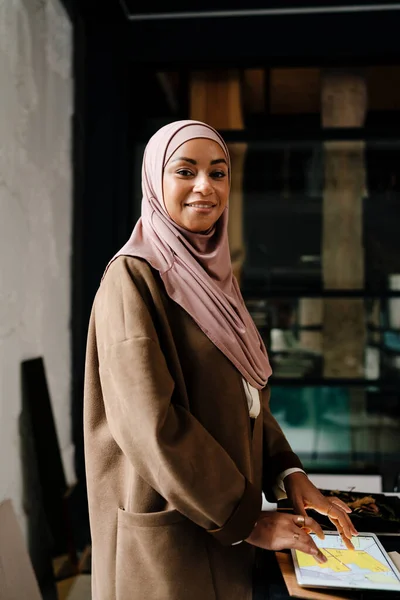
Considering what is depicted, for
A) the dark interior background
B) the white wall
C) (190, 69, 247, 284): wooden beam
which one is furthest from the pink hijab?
(190, 69, 247, 284): wooden beam

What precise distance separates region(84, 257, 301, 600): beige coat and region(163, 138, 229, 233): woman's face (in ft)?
0.43

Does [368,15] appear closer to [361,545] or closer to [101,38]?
[101,38]

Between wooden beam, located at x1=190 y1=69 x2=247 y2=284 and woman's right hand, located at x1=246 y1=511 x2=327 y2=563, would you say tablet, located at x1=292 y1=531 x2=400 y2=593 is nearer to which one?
woman's right hand, located at x1=246 y1=511 x2=327 y2=563

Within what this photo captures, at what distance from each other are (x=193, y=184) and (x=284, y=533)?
60cm

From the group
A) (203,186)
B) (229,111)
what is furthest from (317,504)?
(229,111)


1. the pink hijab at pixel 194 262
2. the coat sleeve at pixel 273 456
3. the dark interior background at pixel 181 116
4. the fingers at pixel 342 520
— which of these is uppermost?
the dark interior background at pixel 181 116

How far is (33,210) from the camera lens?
2125 millimetres

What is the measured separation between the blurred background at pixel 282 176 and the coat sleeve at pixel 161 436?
66.7 inches

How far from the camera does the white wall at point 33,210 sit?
1848mm

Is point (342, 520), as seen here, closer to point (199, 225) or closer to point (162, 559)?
point (162, 559)

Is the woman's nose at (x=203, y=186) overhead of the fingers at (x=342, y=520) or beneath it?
overhead

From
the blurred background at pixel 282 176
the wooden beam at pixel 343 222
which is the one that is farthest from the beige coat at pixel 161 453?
the wooden beam at pixel 343 222

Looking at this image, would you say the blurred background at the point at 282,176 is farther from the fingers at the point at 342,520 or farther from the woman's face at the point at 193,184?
the fingers at the point at 342,520

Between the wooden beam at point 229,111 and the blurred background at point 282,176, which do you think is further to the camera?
the wooden beam at point 229,111
